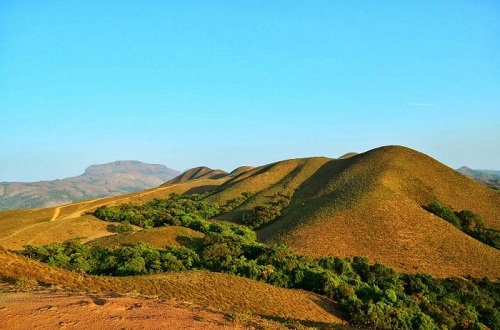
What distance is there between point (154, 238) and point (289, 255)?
57.3 ft

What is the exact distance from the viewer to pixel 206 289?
22.9 meters

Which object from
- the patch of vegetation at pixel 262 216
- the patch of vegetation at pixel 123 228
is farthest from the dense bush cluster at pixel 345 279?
the patch of vegetation at pixel 262 216

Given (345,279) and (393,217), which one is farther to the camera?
(393,217)

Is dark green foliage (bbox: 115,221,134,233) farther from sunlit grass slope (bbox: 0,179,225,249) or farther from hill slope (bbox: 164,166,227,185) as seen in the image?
hill slope (bbox: 164,166,227,185)

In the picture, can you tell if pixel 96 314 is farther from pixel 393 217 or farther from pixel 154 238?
pixel 393 217

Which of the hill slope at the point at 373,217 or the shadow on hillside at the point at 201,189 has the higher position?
the shadow on hillside at the point at 201,189

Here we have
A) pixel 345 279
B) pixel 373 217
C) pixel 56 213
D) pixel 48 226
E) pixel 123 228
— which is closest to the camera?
pixel 345 279

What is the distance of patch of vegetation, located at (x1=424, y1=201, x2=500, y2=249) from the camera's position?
47.9 meters

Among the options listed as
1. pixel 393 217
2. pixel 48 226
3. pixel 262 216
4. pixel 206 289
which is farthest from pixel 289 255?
pixel 48 226

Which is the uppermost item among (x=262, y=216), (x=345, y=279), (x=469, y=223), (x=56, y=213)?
(x=56, y=213)

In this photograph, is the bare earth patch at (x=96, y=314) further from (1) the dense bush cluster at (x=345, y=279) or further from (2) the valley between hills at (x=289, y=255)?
(1) the dense bush cluster at (x=345, y=279)

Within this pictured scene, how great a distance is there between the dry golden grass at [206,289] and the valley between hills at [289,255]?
0.13 meters

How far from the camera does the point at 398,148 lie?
80750 millimetres

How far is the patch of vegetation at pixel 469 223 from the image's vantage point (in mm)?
47906
